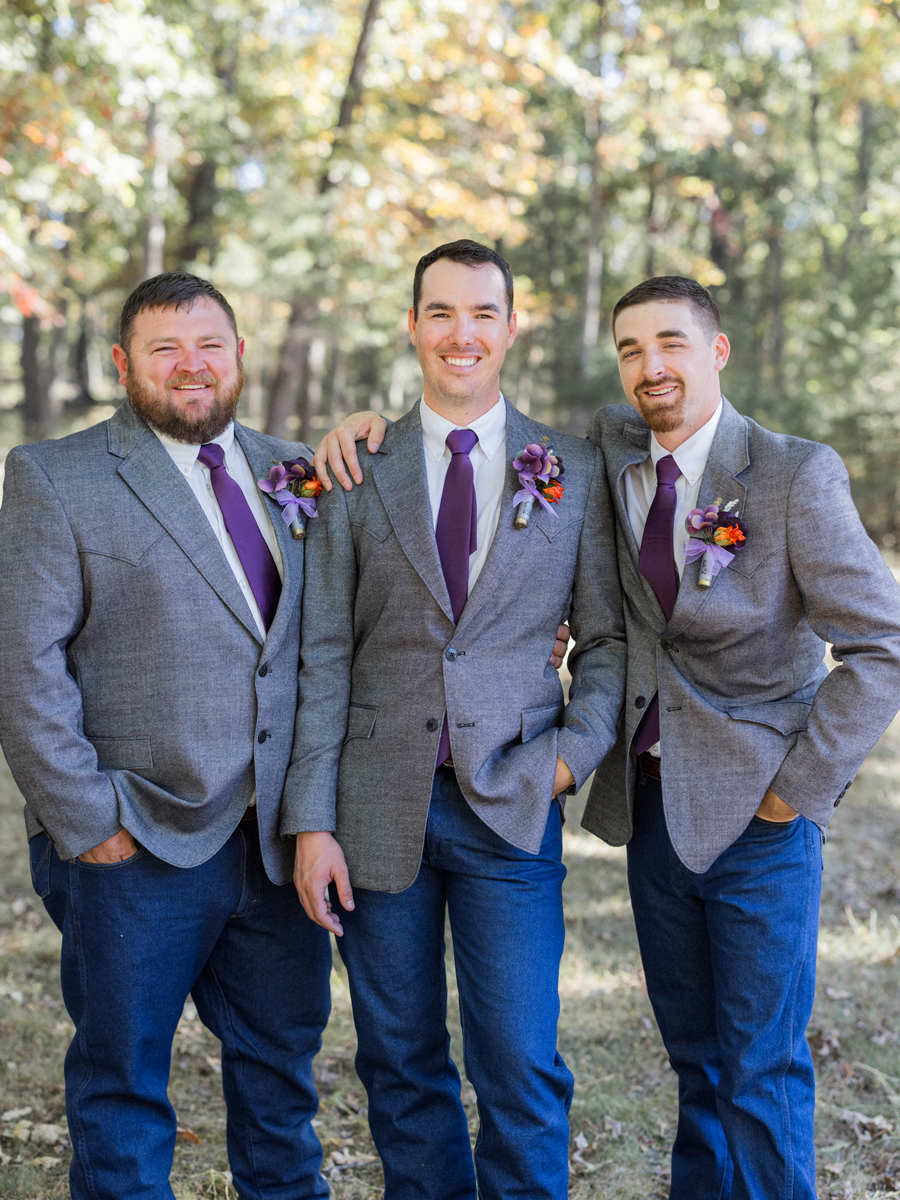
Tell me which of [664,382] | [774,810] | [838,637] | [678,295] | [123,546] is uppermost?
[678,295]

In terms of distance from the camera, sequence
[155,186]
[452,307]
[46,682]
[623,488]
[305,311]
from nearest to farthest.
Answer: [46,682] → [452,307] → [623,488] → [155,186] → [305,311]

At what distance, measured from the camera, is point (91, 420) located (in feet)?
60.4

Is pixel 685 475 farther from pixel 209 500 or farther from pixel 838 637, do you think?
pixel 209 500

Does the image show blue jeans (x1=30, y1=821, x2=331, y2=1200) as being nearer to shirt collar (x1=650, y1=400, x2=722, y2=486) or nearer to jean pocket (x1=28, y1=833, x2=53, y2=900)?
jean pocket (x1=28, y1=833, x2=53, y2=900)

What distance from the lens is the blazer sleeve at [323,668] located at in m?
2.80

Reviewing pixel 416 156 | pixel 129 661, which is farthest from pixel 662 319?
pixel 416 156

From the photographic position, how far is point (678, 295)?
288 cm

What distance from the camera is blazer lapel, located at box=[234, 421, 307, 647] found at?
2832 millimetres

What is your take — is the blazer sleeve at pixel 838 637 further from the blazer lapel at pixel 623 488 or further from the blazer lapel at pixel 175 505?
the blazer lapel at pixel 175 505

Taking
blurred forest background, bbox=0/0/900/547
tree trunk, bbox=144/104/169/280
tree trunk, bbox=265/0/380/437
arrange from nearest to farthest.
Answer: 1. blurred forest background, bbox=0/0/900/547
2. tree trunk, bbox=144/104/169/280
3. tree trunk, bbox=265/0/380/437

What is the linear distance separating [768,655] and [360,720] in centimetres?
113

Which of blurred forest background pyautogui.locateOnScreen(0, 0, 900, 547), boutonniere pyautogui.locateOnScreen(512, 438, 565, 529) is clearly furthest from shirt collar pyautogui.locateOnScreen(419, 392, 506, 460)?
blurred forest background pyautogui.locateOnScreen(0, 0, 900, 547)

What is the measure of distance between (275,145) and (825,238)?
15.5 m

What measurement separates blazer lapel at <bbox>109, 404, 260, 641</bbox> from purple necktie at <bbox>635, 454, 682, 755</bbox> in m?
1.10
